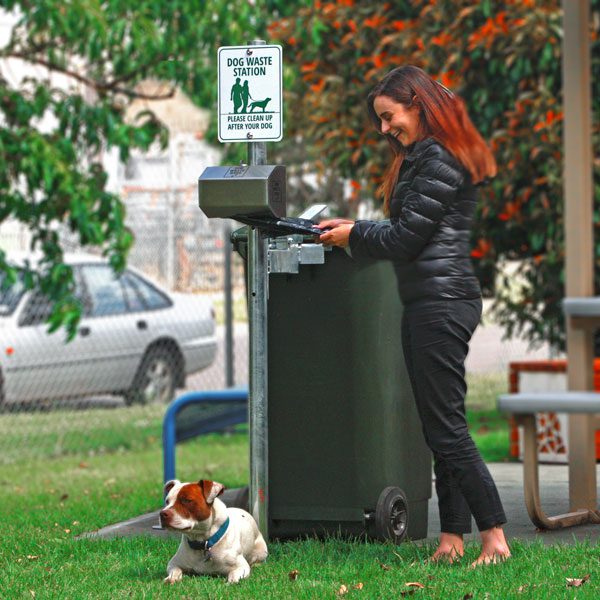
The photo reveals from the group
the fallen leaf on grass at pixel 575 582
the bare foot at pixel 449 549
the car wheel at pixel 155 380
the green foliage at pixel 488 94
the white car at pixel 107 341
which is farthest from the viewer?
the car wheel at pixel 155 380

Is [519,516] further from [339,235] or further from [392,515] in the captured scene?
[339,235]

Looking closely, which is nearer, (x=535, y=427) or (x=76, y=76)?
(x=535, y=427)

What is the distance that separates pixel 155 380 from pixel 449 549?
27.5 ft

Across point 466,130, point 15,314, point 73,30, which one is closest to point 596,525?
point 466,130

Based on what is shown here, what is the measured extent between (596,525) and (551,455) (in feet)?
9.34

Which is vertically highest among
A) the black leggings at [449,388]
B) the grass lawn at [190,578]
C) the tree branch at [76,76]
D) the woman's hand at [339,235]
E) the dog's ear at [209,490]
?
the tree branch at [76,76]

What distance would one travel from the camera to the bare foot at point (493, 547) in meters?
5.55

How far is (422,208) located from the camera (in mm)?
5512

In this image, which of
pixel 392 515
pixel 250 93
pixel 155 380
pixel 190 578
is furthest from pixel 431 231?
pixel 155 380

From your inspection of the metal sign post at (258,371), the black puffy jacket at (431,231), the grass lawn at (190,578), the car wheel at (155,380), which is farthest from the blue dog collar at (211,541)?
the car wheel at (155,380)

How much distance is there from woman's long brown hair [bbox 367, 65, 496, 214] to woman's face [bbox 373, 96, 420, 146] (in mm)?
16

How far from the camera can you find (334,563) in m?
5.70

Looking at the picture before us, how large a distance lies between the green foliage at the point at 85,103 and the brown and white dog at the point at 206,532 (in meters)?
4.12

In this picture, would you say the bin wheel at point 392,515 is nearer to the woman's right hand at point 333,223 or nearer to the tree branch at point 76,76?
the woman's right hand at point 333,223
